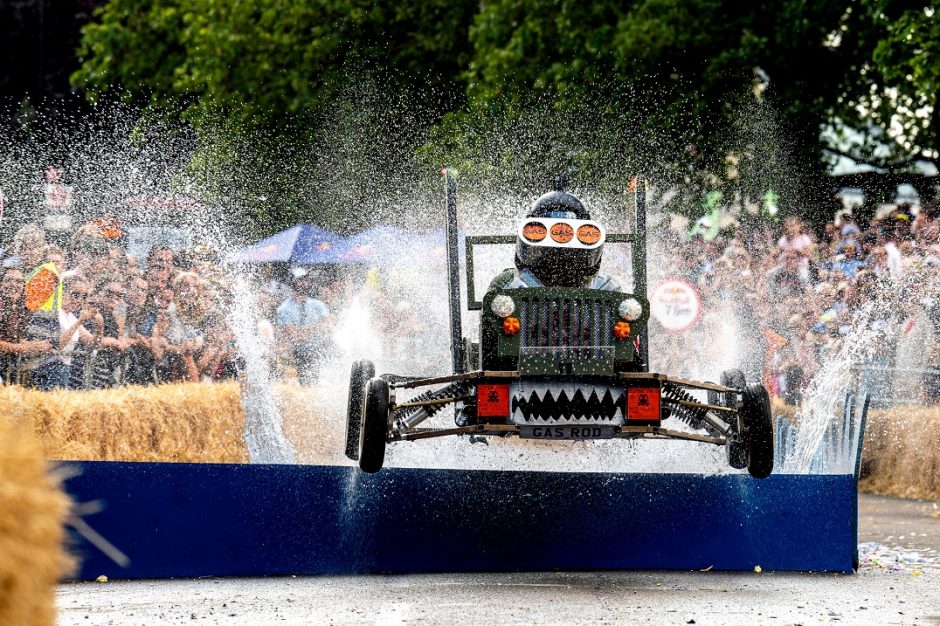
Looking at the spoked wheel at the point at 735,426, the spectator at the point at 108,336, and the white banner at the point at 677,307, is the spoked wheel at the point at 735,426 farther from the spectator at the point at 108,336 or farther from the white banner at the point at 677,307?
the spectator at the point at 108,336

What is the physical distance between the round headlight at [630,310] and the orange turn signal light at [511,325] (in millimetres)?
664

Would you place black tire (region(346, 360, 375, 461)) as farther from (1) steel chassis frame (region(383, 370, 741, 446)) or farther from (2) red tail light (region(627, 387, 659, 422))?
(2) red tail light (region(627, 387, 659, 422))

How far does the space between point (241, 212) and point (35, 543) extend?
2319 centimetres

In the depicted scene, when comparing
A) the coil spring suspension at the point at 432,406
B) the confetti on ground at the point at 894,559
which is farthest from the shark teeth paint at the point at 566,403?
the confetti on ground at the point at 894,559

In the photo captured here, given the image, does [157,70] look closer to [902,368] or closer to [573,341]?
[902,368]

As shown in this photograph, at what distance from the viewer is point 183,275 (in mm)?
15312

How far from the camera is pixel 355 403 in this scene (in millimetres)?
11109

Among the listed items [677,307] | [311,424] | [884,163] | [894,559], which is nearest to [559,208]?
[894,559]

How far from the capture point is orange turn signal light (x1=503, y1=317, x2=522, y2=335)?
31.7 feet

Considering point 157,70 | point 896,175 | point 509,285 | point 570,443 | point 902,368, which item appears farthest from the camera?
point 157,70

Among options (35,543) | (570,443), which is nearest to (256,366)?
(570,443)

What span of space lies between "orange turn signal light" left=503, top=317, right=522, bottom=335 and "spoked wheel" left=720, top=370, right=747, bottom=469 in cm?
142

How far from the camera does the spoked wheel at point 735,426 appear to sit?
9.98 metres

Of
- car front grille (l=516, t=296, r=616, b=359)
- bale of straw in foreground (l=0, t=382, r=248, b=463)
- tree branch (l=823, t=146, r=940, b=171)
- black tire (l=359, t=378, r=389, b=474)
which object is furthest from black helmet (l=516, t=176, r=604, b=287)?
tree branch (l=823, t=146, r=940, b=171)
